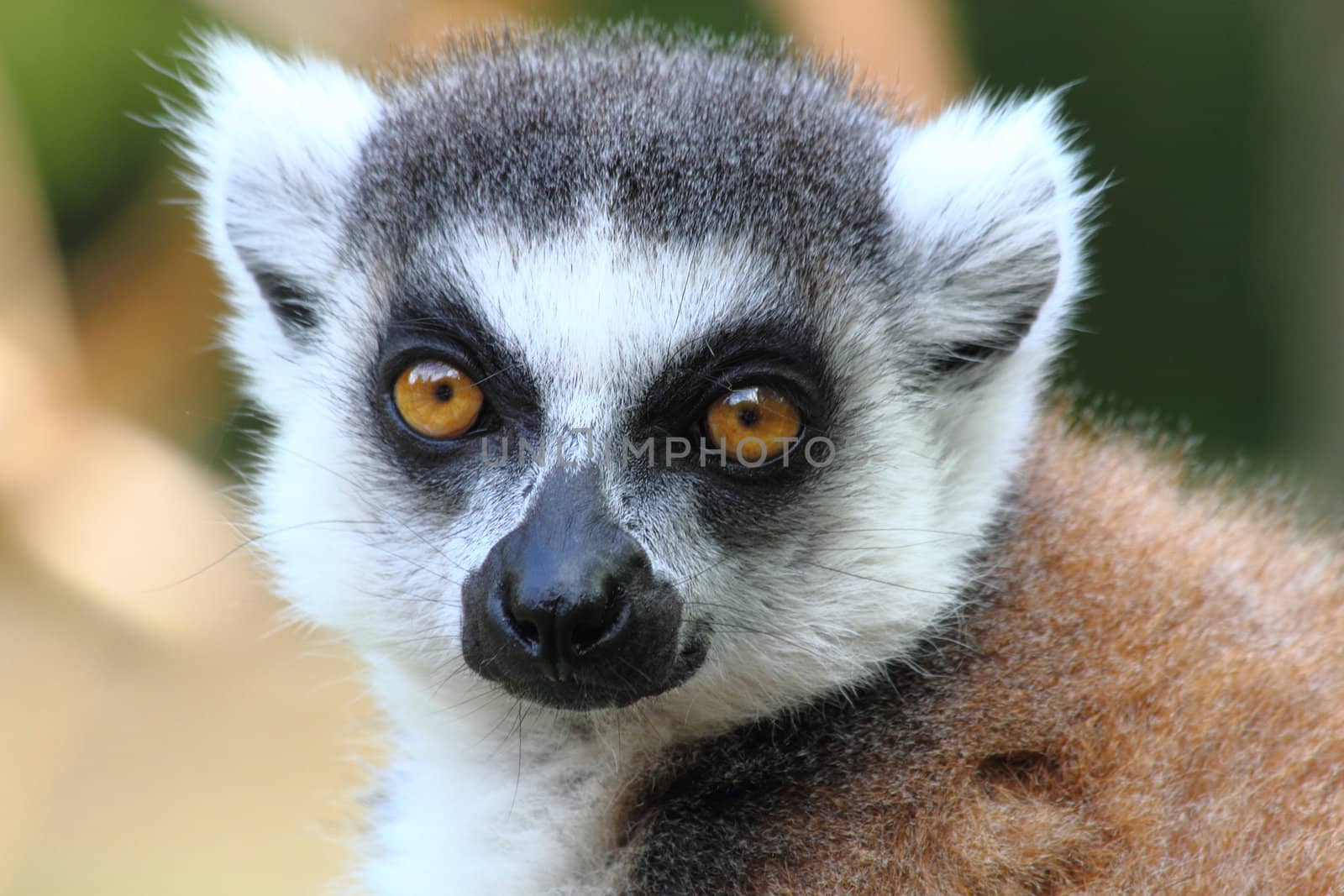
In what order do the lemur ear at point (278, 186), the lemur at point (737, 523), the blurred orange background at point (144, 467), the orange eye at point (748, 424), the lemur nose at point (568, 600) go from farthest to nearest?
1. the blurred orange background at point (144, 467)
2. the lemur ear at point (278, 186)
3. the orange eye at point (748, 424)
4. the lemur at point (737, 523)
5. the lemur nose at point (568, 600)

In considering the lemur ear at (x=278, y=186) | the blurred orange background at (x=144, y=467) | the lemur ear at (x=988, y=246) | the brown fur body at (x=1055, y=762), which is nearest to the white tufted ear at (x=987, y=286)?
the lemur ear at (x=988, y=246)

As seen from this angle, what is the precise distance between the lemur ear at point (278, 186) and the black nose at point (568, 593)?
878 mm

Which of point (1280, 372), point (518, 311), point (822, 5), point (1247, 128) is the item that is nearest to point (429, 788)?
point (518, 311)

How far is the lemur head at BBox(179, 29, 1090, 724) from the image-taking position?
196 centimetres

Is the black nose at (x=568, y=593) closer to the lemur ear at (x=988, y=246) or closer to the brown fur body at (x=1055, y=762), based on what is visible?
the brown fur body at (x=1055, y=762)

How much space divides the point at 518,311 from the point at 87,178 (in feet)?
12.8

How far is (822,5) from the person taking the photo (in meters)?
4.04

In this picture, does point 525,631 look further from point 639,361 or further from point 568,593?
point 639,361

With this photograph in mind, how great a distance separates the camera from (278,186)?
2.43 m

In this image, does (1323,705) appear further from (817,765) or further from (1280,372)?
(1280,372)

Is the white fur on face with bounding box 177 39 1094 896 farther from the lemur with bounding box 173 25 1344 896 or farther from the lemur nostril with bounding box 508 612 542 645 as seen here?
the lemur nostril with bounding box 508 612 542 645

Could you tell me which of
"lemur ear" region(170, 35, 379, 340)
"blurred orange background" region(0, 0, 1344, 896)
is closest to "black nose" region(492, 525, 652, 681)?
"lemur ear" region(170, 35, 379, 340)

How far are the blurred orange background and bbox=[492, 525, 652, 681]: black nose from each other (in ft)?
9.42

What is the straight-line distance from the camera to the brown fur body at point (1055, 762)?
1.84 metres
